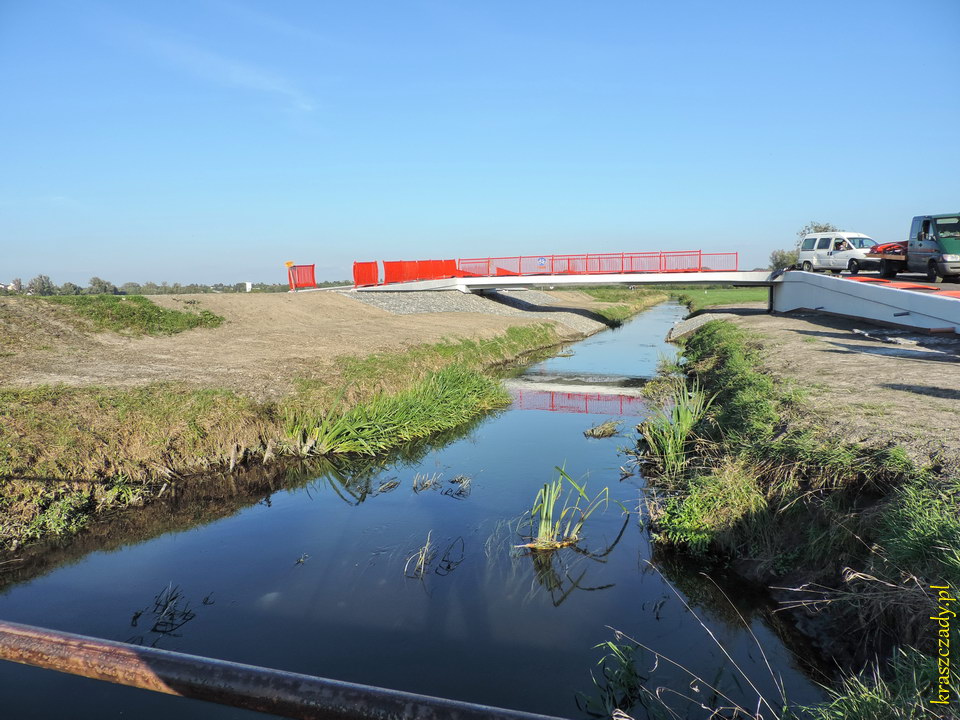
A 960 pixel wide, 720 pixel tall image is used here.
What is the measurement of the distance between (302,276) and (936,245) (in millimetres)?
33252

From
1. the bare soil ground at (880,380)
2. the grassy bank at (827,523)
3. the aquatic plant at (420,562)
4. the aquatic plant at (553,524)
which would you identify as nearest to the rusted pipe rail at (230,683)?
the grassy bank at (827,523)

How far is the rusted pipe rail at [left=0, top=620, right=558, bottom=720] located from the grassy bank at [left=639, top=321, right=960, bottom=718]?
3.17 metres

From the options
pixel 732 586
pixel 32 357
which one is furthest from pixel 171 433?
pixel 732 586

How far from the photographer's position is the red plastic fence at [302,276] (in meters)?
42.4

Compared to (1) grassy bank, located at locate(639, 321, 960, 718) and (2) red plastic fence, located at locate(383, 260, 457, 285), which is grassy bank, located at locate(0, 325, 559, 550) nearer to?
(1) grassy bank, located at locate(639, 321, 960, 718)

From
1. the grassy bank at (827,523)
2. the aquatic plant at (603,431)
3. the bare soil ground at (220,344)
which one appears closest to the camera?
the grassy bank at (827,523)

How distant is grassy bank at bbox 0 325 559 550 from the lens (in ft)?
31.2

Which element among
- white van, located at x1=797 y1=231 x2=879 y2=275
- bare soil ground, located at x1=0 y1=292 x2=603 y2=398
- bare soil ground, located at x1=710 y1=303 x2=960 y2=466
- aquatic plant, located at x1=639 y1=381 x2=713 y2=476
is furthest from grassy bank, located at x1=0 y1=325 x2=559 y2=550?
white van, located at x1=797 y1=231 x2=879 y2=275

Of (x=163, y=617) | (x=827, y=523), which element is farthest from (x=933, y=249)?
(x=163, y=617)

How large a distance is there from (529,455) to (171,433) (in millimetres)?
6627

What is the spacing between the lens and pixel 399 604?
759cm

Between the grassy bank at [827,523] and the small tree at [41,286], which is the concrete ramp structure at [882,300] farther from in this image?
the small tree at [41,286]

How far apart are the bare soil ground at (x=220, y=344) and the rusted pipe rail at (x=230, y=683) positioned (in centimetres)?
1269

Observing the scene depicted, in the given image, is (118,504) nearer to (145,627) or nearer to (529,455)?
(145,627)
